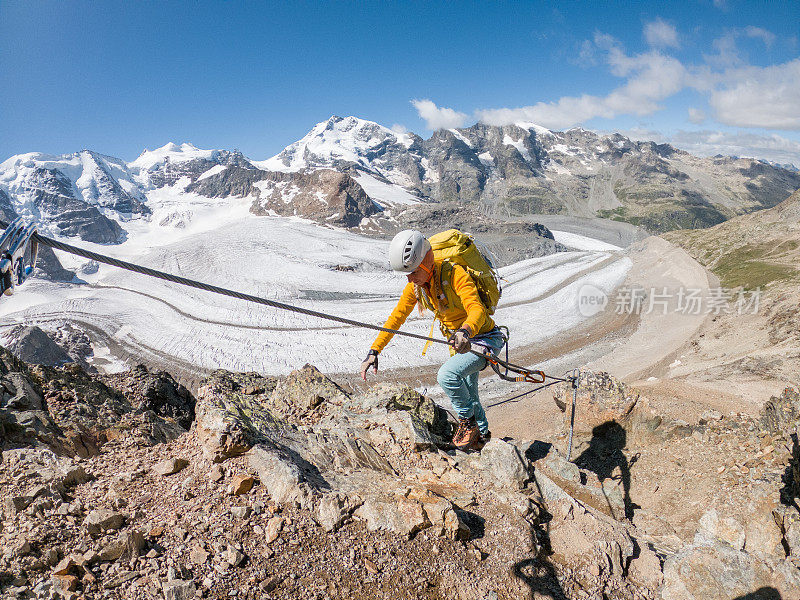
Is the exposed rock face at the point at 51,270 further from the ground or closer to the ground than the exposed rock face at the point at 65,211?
closer to the ground

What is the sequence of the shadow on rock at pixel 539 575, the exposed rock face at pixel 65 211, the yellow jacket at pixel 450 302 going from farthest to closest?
the exposed rock face at pixel 65 211 → the yellow jacket at pixel 450 302 → the shadow on rock at pixel 539 575

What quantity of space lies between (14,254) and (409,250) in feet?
12.0

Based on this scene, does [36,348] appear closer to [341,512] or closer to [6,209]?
[341,512]

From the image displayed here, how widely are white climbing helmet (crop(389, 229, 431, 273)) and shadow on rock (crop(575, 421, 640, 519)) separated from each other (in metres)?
6.44

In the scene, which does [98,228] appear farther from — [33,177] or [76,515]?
[76,515]

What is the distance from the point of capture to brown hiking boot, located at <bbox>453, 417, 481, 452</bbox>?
6977mm

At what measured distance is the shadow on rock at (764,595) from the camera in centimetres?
444

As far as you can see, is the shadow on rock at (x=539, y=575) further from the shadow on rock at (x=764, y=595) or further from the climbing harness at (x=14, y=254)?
the climbing harness at (x=14, y=254)

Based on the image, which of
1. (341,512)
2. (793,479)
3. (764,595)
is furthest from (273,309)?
(764,595)

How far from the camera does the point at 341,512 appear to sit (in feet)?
13.0

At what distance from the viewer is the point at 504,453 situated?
5.91m

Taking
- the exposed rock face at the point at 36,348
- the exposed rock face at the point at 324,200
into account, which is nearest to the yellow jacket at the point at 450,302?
the exposed rock face at the point at 36,348

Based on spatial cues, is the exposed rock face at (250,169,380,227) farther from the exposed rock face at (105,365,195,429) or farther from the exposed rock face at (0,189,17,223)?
the exposed rock face at (105,365,195,429)

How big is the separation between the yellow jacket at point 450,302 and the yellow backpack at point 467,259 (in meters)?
0.13
